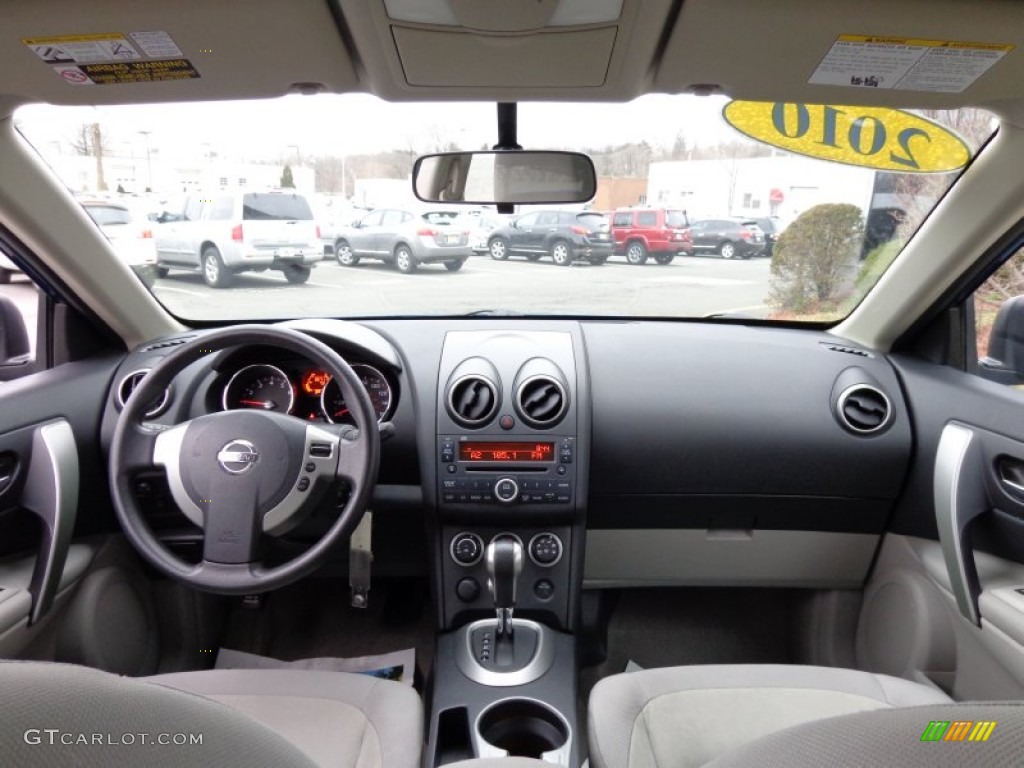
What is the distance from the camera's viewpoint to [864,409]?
2475 millimetres

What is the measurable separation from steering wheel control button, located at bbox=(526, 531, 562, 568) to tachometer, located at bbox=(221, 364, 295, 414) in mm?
918

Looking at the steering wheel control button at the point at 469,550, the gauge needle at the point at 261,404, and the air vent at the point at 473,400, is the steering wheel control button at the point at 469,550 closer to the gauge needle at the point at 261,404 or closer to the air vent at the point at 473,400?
the air vent at the point at 473,400

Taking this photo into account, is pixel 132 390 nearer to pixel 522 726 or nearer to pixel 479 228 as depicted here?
pixel 479 228

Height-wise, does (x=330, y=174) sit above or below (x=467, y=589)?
above

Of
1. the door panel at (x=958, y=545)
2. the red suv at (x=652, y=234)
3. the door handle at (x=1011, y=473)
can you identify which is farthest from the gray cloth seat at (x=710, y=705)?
the red suv at (x=652, y=234)

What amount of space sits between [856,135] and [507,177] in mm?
1143

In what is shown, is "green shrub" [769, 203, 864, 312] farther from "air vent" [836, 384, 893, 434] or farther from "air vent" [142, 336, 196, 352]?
"air vent" [142, 336, 196, 352]

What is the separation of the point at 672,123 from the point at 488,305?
1.00 metres

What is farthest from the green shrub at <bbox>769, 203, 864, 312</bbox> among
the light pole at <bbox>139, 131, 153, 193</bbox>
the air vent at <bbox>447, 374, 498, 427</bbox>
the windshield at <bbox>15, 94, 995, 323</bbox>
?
the light pole at <bbox>139, 131, 153, 193</bbox>

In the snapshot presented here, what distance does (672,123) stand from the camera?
248cm

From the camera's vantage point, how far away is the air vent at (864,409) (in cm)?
246

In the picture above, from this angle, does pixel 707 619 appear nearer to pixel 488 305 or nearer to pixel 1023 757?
pixel 488 305

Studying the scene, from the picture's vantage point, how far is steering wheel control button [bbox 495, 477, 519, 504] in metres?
2.32

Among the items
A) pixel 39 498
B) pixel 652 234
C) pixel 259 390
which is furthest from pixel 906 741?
pixel 652 234
